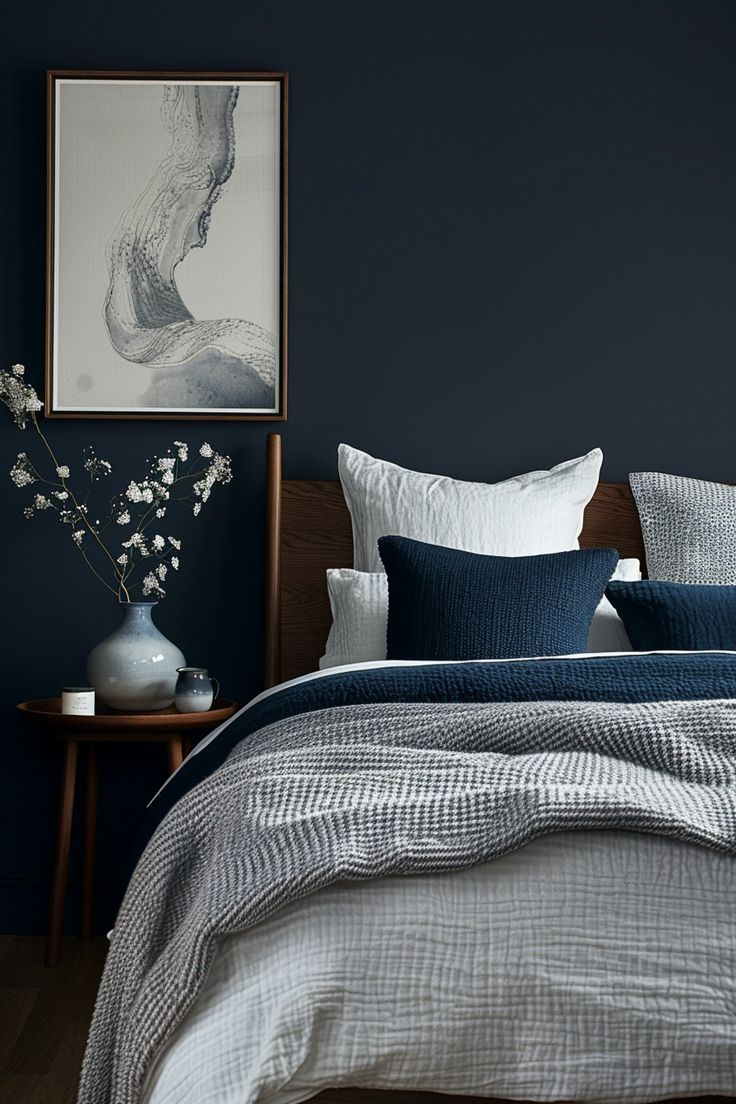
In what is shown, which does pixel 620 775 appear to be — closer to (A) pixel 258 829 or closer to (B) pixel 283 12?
(A) pixel 258 829

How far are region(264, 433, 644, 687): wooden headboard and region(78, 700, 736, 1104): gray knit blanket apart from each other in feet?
4.81

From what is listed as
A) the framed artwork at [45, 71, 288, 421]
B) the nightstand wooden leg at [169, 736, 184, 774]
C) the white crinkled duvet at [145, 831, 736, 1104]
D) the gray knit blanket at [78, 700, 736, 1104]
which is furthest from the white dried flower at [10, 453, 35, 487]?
the white crinkled duvet at [145, 831, 736, 1104]

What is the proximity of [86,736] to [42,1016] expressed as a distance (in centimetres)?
66

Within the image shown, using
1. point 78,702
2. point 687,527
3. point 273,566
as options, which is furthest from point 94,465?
point 687,527

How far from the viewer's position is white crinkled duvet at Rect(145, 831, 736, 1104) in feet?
3.46

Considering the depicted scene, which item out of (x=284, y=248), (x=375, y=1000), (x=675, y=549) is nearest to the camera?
(x=375, y=1000)

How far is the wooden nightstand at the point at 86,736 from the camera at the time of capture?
2.64 metres

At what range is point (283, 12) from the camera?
3086 mm

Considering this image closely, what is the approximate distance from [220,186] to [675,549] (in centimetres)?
160

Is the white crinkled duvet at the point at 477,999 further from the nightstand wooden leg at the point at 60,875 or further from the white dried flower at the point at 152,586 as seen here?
the white dried flower at the point at 152,586

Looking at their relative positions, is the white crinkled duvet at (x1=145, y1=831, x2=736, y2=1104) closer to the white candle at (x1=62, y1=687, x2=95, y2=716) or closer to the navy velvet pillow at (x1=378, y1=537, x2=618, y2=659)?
the navy velvet pillow at (x1=378, y1=537, x2=618, y2=659)

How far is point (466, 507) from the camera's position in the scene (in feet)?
9.11

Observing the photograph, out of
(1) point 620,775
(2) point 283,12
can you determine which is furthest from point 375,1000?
(2) point 283,12

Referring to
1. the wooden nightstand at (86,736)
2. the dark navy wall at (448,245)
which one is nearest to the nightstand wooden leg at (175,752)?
Result: the wooden nightstand at (86,736)
